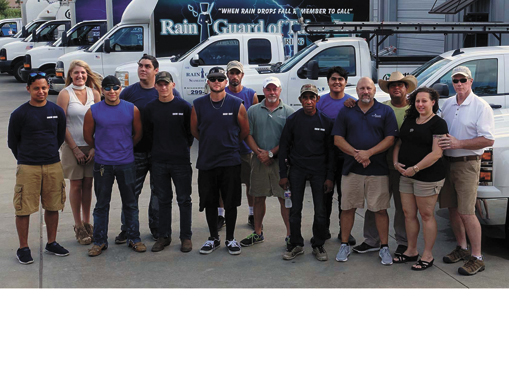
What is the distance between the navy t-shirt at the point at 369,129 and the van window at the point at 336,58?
5665 mm

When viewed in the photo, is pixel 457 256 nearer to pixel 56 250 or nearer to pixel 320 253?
pixel 320 253

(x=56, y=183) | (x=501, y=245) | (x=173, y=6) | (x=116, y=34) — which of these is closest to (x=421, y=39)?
(x=173, y=6)

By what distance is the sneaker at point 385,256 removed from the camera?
649cm

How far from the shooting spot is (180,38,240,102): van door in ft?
47.9

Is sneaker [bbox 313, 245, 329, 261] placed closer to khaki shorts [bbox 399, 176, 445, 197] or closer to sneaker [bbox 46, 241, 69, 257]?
khaki shorts [bbox 399, 176, 445, 197]

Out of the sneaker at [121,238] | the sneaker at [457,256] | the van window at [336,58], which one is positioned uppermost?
the van window at [336,58]

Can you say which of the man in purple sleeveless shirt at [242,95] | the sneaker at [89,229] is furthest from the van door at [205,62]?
the sneaker at [89,229]

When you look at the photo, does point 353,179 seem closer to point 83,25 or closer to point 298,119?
point 298,119

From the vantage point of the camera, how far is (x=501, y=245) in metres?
7.02

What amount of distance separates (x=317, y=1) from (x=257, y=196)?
43.2 ft

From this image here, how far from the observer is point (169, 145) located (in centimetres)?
673

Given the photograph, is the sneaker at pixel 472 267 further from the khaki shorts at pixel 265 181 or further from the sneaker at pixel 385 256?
the khaki shorts at pixel 265 181

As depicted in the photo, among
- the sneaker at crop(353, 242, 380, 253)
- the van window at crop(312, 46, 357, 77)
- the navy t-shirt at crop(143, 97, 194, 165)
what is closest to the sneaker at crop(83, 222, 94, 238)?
the navy t-shirt at crop(143, 97, 194, 165)

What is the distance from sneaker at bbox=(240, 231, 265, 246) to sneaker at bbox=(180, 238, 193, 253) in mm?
556
